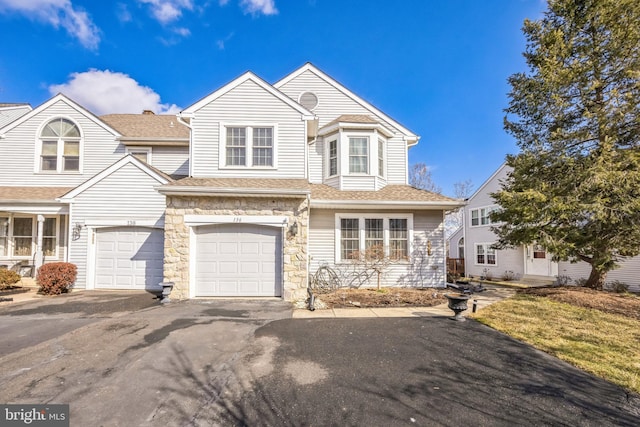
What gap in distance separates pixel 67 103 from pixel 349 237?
45.8 ft

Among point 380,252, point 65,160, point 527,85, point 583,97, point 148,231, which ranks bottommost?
point 380,252

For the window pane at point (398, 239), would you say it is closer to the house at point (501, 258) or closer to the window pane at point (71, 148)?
the house at point (501, 258)

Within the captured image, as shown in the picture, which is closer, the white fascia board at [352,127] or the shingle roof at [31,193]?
the shingle roof at [31,193]

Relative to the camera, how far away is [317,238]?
467 inches

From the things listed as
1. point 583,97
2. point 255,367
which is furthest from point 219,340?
point 583,97

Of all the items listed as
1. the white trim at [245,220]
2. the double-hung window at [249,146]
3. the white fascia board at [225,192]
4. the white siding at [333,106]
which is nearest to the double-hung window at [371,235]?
the white siding at [333,106]

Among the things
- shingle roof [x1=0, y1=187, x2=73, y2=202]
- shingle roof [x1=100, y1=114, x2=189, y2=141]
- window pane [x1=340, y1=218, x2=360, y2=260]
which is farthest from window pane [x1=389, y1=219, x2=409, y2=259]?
shingle roof [x1=0, y1=187, x2=73, y2=202]

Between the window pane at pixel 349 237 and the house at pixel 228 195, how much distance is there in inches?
2.3

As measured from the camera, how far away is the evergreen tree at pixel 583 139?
980cm

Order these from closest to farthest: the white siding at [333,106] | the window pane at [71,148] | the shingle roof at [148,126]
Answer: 1. the window pane at [71,148]
2. the shingle roof at [148,126]
3. the white siding at [333,106]

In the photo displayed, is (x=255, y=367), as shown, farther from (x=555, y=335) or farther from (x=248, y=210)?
(x=555, y=335)

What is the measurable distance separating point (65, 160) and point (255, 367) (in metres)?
14.4

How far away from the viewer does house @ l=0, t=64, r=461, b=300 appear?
9.46m

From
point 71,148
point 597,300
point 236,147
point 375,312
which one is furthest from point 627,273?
point 71,148
